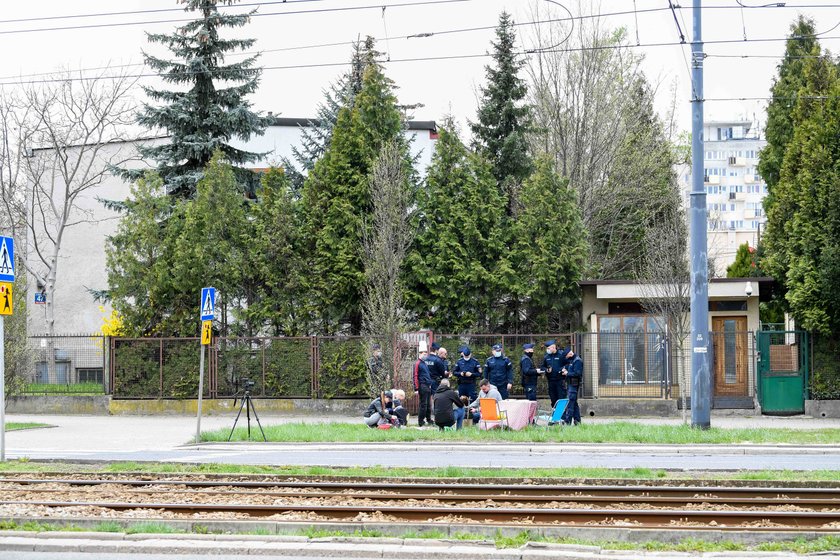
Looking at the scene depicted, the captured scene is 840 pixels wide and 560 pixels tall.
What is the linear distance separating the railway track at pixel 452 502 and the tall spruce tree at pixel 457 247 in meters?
18.9

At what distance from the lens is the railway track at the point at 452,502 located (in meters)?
11.7

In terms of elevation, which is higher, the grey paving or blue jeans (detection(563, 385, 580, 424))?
blue jeans (detection(563, 385, 580, 424))

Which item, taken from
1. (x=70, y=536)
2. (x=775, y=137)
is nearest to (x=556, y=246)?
(x=775, y=137)

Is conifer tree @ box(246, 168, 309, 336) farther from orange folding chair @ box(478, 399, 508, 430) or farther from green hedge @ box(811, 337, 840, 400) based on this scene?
green hedge @ box(811, 337, 840, 400)

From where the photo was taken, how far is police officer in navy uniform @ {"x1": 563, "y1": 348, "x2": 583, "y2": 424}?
24.4m

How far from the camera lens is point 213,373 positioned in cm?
3297

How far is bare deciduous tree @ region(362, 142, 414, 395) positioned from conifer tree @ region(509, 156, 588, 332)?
149 inches

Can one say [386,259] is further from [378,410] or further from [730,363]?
[730,363]

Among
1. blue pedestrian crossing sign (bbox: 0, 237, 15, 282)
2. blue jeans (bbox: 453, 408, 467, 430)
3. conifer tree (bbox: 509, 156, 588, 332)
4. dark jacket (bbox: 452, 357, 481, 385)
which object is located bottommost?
blue jeans (bbox: 453, 408, 467, 430)

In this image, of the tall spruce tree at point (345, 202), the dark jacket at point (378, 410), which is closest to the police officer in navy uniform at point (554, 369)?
the dark jacket at point (378, 410)

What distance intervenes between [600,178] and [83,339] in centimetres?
2210

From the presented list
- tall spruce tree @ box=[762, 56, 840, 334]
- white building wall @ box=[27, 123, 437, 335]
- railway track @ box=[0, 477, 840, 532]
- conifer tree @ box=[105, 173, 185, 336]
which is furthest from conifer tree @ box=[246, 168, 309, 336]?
white building wall @ box=[27, 123, 437, 335]

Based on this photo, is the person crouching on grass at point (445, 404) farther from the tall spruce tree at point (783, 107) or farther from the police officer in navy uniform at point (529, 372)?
the tall spruce tree at point (783, 107)

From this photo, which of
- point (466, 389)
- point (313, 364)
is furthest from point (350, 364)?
point (466, 389)
